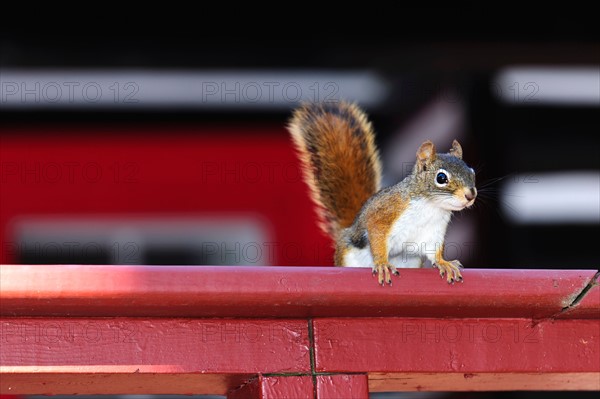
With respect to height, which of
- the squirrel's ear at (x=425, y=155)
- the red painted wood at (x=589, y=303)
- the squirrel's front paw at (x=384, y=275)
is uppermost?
the squirrel's ear at (x=425, y=155)

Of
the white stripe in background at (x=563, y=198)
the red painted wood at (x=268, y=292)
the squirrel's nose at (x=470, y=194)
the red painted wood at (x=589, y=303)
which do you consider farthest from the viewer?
the white stripe in background at (x=563, y=198)

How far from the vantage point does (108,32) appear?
2.95m

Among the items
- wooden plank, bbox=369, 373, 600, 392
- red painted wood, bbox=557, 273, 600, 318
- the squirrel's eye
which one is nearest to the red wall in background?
the squirrel's eye

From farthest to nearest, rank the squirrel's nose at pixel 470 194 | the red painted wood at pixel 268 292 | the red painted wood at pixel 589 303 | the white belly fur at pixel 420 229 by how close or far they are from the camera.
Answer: the white belly fur at pixel 420 229 → the squirrel's nose at pixel 470 194 → the red painted wood at pixel 589 303 → the red painted wood at pixel 268 292

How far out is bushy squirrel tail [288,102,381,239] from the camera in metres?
1.79

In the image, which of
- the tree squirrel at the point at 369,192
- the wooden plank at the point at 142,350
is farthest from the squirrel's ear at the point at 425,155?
the wooden plank at the point at 142,350

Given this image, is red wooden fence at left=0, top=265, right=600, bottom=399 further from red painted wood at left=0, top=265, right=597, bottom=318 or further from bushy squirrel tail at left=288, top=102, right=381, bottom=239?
bushy squirrel tail at left=288, top=102, right=381, bottom=239

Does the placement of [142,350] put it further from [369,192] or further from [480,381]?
[369,192]

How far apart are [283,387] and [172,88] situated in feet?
8.28

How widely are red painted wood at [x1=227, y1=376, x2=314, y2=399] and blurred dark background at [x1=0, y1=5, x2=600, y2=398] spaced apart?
2009 mm

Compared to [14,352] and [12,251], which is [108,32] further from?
[14,352]

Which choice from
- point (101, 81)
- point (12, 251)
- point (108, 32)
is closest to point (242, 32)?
point (108, 32)

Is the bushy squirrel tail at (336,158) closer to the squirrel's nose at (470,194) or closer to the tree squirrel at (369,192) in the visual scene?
the tree squirrel at (369,192)

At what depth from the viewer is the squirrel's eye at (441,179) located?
156cm
